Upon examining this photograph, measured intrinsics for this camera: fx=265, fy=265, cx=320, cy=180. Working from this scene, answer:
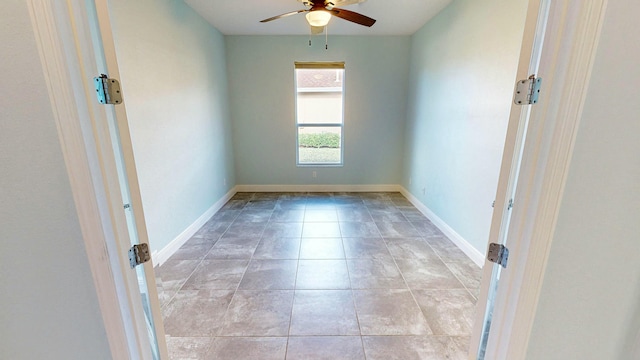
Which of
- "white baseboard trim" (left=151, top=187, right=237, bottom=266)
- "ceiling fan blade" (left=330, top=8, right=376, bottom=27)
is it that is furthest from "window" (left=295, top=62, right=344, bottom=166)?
"ceiling fan blade" (left=330, top=8, right=376, bottom=27)

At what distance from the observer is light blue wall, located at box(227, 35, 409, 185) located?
15.1 feet

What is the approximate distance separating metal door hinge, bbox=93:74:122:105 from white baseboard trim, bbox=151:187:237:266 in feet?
6.82

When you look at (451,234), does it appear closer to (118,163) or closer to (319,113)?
(319,113)

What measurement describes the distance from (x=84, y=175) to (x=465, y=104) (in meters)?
3.22

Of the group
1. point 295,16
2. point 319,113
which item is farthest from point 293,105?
point 295,16

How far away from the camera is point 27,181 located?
813 mm

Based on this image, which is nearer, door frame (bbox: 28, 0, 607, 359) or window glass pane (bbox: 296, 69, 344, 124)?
door frame (bbox: 28, 0, 607, 359)

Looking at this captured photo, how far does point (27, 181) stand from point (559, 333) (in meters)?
1.87

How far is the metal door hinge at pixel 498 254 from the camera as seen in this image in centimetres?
103

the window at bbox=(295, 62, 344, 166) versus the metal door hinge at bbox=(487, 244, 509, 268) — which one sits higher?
the window at bbox=(295, 62, 344, 166)

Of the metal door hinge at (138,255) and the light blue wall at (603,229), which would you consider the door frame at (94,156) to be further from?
the light blue wall at (603,229)

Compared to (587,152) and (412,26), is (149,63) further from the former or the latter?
(412,26)

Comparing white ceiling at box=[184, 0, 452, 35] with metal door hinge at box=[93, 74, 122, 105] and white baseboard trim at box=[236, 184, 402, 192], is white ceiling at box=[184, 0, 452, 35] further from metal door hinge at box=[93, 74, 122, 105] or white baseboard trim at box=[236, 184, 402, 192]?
metal door hinge at box=[93, 74, 122, 105]

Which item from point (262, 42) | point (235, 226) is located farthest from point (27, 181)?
point (262, 42)
